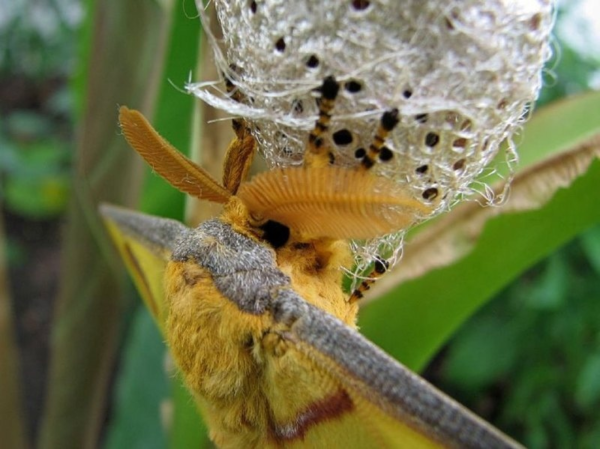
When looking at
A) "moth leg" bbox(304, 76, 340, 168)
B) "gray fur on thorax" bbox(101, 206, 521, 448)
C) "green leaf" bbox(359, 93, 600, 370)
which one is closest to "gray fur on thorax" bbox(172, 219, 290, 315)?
"gray fur on thorax" bbox(101, 206, 521, 448)

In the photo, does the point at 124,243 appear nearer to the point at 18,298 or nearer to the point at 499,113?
the point at 499,113

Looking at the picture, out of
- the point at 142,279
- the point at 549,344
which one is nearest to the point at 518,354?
the point at 549,344

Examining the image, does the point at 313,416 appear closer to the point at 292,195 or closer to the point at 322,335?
the point at 322,335

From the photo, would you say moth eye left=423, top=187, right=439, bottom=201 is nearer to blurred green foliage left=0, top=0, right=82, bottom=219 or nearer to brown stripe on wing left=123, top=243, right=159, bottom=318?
brown stripe on wing left=123, top=243, right=159, bottom=318

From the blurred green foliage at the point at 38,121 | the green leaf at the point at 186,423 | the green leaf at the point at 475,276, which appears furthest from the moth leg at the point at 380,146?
the blurred green foliage at the point at 38,121

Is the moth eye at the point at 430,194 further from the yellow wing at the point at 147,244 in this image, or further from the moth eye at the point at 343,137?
the yellow wing at the point at 147,244

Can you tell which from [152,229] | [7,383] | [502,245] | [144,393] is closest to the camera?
[502,245]
